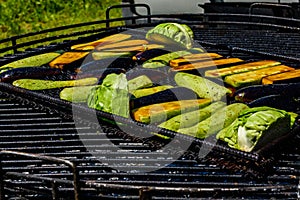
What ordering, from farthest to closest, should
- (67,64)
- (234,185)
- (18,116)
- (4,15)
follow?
1. (4,15)
2. (67,64)
3. (18,116)
4. (234,185)

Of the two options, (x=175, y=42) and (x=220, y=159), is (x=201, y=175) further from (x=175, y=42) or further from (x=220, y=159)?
(x=175, y=42)

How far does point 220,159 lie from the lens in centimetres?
346

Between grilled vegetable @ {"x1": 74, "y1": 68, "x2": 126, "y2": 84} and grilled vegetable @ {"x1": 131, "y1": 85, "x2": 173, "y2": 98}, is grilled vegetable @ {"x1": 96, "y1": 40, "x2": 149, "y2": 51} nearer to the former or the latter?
grilled vegetable @ {"x1": 74, "y1": 68, "x2": 126, "y2": 84}

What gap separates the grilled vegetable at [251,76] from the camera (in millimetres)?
4371

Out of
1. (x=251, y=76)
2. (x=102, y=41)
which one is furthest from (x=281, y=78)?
(x=102, y=41)

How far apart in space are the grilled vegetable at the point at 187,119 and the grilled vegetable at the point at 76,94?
2.37 feet

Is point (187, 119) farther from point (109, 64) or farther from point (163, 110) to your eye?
point (109, 64)

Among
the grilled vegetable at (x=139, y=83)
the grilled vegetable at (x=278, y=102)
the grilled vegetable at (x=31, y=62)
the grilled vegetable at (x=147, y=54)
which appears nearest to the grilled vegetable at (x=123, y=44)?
the grilled vegetable at (x=147, y=54)

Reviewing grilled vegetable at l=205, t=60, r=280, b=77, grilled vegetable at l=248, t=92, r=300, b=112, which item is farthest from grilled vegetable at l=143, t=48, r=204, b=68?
grilled vegetable at l=248, t=92, r=300, b=112

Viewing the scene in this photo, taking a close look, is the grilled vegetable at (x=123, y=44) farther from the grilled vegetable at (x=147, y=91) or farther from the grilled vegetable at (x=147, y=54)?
the grilled vegetable at (x=147, y=91)

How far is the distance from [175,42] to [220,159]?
2.11m

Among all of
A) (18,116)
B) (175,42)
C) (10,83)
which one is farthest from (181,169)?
(175,42)

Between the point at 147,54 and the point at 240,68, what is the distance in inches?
34.3

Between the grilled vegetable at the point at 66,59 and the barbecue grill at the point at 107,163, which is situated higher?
the grilled vegetable at the point at 66,59
